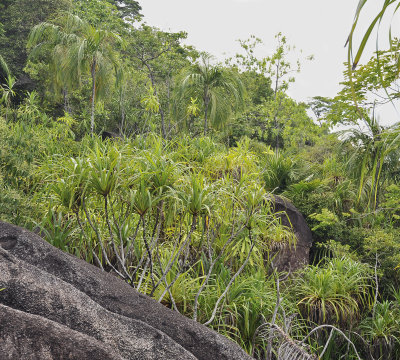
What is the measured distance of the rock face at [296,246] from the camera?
636cm

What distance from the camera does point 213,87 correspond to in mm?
8977

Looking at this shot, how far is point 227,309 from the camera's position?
4.36 meters

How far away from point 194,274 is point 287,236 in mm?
1992

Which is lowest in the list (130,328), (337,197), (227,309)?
(227,309)

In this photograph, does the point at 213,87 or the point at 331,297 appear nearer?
the point at 331,297

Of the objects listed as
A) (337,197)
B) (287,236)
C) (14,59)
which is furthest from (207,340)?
(14,59)

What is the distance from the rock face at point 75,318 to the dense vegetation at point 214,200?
66cm

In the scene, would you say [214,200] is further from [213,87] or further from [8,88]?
[8,88]

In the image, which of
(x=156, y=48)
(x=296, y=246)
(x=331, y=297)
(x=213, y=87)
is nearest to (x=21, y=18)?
(x=156, y=48)

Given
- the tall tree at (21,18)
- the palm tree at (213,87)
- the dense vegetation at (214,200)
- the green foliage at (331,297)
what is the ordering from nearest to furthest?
the dense vegetation at (214,200)
the green foliage at (331,297)
the palm tree at (213,87)
the tall tree at (21,18)

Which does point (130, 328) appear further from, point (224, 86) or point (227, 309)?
point (224, 86)

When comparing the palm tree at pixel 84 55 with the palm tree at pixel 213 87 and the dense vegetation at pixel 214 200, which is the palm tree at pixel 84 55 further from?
the palm tree at pixel 213 87

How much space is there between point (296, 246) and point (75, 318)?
18.0 ft

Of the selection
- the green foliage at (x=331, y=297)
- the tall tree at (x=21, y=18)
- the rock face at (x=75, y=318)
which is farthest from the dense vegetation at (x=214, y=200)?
the tall tree at (x=21, y=18)
